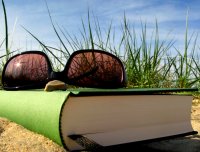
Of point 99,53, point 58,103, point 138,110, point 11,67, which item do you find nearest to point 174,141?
point 138,110

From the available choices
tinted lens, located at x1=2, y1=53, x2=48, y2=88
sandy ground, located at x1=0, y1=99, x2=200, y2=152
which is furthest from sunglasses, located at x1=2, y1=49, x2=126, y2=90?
sandy ground, located at x1=0, y1=99, x2=200, y2=152

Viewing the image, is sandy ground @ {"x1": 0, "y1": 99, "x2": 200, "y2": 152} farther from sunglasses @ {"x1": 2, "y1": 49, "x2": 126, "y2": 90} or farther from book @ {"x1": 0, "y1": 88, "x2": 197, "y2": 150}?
sunglasses @ {"x1": 2, "y1": 49, "x2": 126, "y2": 90}

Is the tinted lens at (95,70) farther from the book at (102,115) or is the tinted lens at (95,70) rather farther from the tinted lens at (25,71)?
the book at (102,115)

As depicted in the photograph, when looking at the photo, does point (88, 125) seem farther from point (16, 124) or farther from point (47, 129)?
point (16, 124)

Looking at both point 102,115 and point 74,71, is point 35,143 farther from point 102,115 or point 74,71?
point 74,71

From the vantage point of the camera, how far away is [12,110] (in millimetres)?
1337

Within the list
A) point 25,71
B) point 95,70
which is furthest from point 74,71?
point 25,71

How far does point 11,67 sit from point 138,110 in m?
0.93

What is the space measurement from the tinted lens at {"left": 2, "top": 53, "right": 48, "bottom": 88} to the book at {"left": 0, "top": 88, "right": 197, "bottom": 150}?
0.47 m

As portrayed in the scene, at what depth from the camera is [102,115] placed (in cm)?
103

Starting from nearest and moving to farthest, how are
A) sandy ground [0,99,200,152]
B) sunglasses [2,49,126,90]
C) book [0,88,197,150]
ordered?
book [0,88,197,150]
sandy ground [0,99,200,152]
sunglasses [2,49,126,90]

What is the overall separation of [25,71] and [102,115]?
889 mm

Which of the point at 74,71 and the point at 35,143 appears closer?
the point at 35,143

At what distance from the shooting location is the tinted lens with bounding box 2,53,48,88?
1787mm
